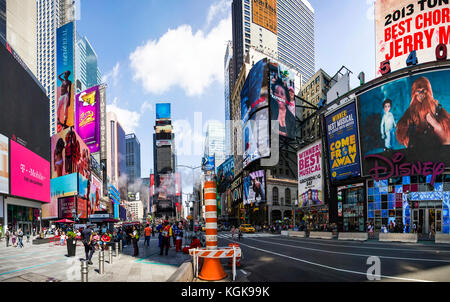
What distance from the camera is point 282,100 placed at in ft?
264

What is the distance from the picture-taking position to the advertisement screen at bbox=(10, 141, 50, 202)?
48.2m

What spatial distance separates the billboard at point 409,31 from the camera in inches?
1603

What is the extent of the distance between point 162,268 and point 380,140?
3964 centimetres

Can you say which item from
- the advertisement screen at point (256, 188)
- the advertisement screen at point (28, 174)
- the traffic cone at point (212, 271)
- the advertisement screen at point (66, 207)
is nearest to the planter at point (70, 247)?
the traffic cone at point (212, 271)

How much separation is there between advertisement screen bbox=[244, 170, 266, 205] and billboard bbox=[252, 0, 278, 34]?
290 feet

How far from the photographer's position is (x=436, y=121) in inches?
1518

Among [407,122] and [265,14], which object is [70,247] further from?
[265,14]

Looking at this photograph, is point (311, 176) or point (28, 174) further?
point (311, 176)

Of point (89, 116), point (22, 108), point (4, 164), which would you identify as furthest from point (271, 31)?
point (4, 164)

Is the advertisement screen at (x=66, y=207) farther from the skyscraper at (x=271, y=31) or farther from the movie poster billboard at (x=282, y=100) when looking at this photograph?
the skyscraper at (x=271, y=31)

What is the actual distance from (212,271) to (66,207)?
80417mm
